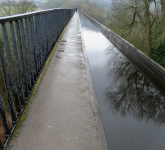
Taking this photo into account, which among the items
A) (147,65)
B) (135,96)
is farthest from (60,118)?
(147,65)

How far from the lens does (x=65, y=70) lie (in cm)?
476

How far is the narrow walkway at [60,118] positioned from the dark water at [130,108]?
0.59m

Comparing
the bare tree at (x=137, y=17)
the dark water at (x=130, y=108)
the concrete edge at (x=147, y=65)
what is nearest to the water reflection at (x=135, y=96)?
the dark water at (x=130, y=108)

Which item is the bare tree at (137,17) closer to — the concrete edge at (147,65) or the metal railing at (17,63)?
the concrete edge at (147,65)

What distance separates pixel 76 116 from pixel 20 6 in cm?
1929

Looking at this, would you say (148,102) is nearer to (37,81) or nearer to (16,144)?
(37,81)

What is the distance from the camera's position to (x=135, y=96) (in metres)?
4.48

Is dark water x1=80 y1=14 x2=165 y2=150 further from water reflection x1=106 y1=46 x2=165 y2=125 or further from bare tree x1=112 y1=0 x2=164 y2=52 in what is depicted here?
bare tree x1=112 y1=0 x2=164 y2=52

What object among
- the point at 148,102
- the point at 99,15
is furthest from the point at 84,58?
the point at 99,15

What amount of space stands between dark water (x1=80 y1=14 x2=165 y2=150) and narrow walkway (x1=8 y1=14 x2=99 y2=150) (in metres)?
0.59

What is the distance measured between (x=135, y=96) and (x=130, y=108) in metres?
0.70

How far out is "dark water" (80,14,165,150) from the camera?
9.45ft

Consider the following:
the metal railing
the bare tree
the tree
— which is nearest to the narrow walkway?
the metal railing

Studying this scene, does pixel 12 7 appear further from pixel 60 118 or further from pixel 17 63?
pixel 60 118
